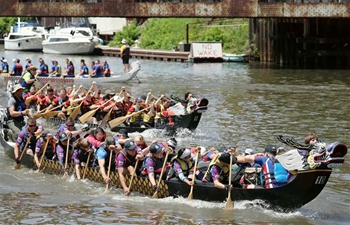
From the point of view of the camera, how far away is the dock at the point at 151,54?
6019 cm

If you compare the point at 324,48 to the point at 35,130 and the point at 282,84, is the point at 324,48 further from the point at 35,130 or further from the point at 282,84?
the point at 35,130

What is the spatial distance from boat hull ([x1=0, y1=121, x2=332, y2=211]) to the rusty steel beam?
24148 mm

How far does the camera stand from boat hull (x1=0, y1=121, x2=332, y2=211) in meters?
16.0

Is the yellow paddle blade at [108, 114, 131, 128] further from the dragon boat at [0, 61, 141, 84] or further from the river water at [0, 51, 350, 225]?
the dragon boat at [0, 61, 141, 84]

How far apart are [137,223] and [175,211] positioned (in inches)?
42.6

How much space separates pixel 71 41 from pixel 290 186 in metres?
55.8

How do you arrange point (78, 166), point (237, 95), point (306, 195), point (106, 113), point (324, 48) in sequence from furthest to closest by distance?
point (324, 48) < point (237, 95) < point (106, 113) < point (78, 166) < point (306, 195)

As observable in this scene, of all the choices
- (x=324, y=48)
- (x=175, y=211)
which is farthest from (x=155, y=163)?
(x=324, y=48)

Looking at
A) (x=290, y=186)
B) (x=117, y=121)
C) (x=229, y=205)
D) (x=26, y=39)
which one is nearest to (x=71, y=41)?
(x=26, y=39)

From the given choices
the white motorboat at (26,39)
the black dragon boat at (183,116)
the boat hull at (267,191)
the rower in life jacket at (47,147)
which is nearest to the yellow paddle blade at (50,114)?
the black dragon boat at (183,116)

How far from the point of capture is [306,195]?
16.3 m

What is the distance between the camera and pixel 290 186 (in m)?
16.3

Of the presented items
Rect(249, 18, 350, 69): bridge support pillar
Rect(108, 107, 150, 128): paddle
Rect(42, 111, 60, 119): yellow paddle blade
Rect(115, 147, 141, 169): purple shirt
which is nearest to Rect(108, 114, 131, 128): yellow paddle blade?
Rect(108, 107, 150, 128): paddle

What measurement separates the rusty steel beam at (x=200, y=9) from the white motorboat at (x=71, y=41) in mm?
27719
